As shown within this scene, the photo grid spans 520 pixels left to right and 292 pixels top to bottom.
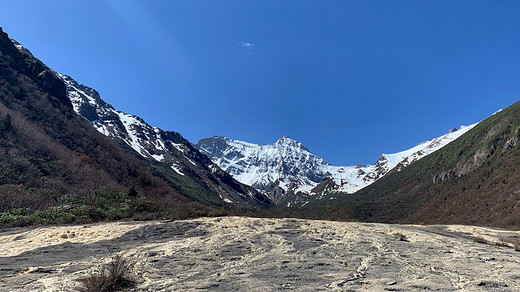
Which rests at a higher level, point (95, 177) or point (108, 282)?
point (95, 177)

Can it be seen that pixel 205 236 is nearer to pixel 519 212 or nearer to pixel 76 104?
pixel 519 212

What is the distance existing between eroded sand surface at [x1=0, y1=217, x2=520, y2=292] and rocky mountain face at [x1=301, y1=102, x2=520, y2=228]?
14430 millimetres

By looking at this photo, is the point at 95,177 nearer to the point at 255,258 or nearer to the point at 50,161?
the point at 50,161

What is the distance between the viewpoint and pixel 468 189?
8938 cm

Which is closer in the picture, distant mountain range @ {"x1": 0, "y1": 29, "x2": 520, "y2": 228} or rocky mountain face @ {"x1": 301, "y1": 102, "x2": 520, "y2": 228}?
distant mountain range @ {"x1": 0, "y1": 29, "x2": 520, "y2": 228}

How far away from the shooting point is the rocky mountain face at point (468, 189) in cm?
6078

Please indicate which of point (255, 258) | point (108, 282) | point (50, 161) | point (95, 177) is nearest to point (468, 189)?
point (255, 258)

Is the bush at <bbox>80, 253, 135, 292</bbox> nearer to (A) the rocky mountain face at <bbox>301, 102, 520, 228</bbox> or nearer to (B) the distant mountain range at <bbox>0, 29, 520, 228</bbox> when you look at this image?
(B) the distant mountain range at <bbox>0, 29, 520, 228</bbox>

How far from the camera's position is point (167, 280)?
8.11 meters

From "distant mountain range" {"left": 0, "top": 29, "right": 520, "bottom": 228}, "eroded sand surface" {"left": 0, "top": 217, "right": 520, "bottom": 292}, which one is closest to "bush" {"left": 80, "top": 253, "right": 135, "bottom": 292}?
"eroded sand surface" {"left": 0, "top": 217, "right": 520, "bottom": 292}

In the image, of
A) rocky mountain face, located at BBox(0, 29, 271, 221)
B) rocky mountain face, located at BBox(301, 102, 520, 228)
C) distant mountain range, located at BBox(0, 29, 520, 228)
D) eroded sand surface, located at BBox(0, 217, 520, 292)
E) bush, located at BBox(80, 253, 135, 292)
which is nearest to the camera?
bush, located at BBox(80, 253, 135, 292)

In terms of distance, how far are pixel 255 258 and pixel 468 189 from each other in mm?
103758

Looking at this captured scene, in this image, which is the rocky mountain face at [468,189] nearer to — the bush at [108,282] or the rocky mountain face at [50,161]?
the bush at [108,282]

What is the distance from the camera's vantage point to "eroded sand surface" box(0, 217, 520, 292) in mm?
7660
